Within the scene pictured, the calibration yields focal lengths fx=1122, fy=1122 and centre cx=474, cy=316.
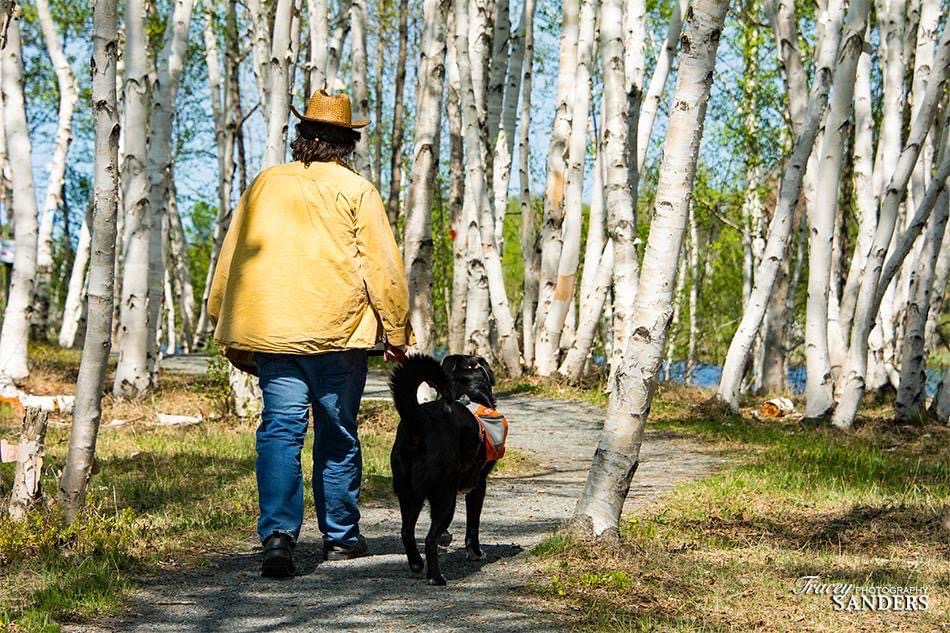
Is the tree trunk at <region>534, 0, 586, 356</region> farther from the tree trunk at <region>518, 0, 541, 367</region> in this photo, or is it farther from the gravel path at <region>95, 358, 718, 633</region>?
the gravel path at <region>95, 358, 718, 633</region>

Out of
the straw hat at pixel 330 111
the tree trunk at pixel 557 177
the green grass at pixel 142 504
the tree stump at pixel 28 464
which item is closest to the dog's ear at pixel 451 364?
the straw hat at pixel 330 111

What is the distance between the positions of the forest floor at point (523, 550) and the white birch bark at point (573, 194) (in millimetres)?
6401

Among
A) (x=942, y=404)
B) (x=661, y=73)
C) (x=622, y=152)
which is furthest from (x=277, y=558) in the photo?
(x=661, y=73)

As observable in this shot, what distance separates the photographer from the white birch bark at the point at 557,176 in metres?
17.3

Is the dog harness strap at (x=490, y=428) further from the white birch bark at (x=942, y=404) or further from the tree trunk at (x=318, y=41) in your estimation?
the tree trunk at (x=318, y=41)

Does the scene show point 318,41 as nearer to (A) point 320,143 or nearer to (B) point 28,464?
(A) point 320,143

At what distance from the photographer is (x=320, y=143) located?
5875 millimetres

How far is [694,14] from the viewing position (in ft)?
19.5

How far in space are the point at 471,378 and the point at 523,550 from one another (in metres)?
1.03

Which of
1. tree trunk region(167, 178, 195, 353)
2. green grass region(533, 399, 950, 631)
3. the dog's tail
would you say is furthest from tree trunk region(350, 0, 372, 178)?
tree trunk region(167, 178, 195, 353)

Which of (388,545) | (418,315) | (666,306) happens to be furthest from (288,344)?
(418,315)

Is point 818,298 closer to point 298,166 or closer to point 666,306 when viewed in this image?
Answer: point 666,306

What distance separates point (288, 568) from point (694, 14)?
3543 millimetres

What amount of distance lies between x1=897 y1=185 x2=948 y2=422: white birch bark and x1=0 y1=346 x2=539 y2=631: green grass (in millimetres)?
5121
